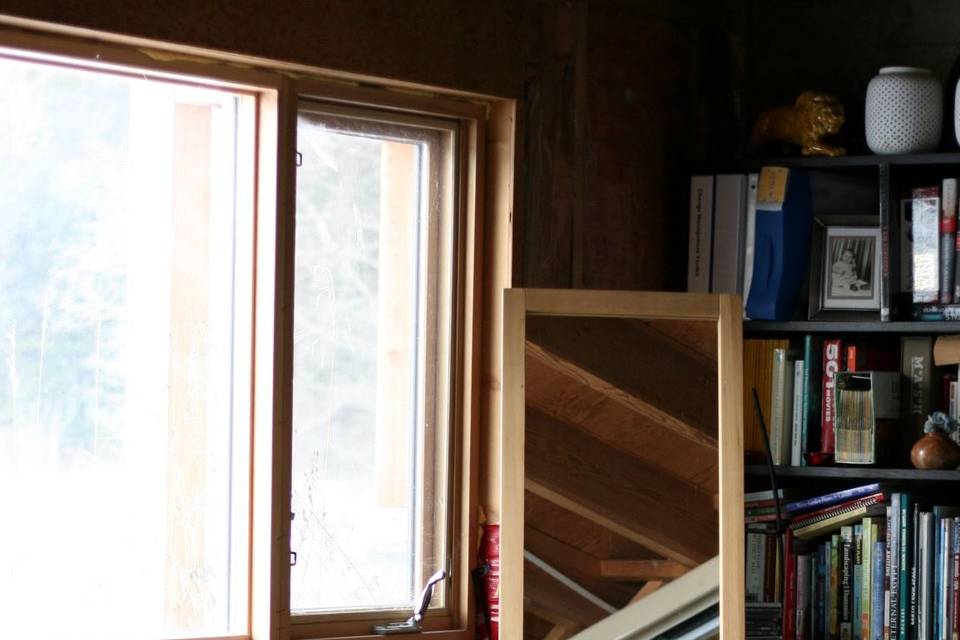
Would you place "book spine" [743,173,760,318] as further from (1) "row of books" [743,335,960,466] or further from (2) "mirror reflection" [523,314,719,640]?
(2) "mirror reflection" [523,314,719,640]

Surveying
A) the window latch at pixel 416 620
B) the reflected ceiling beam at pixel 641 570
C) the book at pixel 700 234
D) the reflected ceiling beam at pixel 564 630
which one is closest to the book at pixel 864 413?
the book at pixel 700 234

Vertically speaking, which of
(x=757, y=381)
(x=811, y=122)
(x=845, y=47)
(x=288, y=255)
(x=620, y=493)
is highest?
(x=845, y=47)

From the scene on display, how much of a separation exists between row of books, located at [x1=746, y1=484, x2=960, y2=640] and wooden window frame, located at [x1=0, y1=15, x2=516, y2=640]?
815mm

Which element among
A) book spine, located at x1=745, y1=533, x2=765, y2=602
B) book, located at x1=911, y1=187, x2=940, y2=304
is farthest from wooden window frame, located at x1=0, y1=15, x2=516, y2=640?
book, located at x1=911, y1=187, x2=940, y2=304

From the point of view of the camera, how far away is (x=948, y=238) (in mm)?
3289

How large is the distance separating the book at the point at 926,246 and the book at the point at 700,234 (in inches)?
21.9

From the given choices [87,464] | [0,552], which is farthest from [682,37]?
[0,552]

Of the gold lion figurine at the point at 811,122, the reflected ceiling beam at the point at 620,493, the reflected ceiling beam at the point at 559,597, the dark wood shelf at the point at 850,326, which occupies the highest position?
the gold lion figurine at the point at 811,122

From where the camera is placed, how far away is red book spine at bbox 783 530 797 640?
11.2 feet

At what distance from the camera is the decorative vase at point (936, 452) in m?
3.24

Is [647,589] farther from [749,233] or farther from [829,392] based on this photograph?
[749,233]

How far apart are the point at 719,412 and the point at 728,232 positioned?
0.81 meters

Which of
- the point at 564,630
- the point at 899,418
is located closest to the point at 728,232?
the point at 899,418

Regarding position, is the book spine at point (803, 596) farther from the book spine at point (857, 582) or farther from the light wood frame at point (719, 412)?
the light wood frame at point (719, 412)
